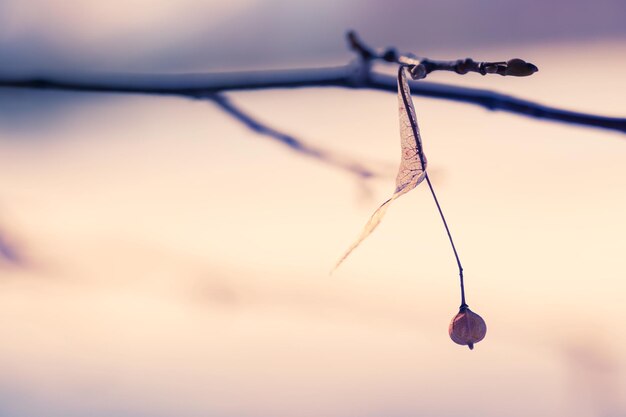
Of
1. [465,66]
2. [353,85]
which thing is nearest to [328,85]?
[353,85]

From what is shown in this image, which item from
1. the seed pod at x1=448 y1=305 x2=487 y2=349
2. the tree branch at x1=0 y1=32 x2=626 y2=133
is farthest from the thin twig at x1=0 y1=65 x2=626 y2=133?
the seed pod at x1=448 y1=305 x2=487 y2=349

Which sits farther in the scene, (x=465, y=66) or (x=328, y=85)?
(x=328, y=85)

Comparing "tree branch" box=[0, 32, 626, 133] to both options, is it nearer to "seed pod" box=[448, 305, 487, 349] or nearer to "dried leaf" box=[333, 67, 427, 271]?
"dried leaf" box=[333, 67, 427, 271]

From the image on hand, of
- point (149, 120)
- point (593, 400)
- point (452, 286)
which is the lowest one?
point (593, 400)

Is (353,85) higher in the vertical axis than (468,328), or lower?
higher

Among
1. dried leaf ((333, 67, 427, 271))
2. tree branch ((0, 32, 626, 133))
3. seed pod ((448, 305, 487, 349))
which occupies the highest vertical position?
tree branch ((0, 32, 626, 133))

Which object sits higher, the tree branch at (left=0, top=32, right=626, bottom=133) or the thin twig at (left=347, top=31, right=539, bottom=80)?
the tree branch at (left=0, top=32, right=626, bottom=133)

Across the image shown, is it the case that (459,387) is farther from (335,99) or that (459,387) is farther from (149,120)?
(149,120)

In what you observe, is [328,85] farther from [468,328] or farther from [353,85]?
[468,328]

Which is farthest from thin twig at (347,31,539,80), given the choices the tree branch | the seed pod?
the seed pod

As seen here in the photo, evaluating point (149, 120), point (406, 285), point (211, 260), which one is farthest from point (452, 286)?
point (149, 120)

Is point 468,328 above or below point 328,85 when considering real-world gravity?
below
